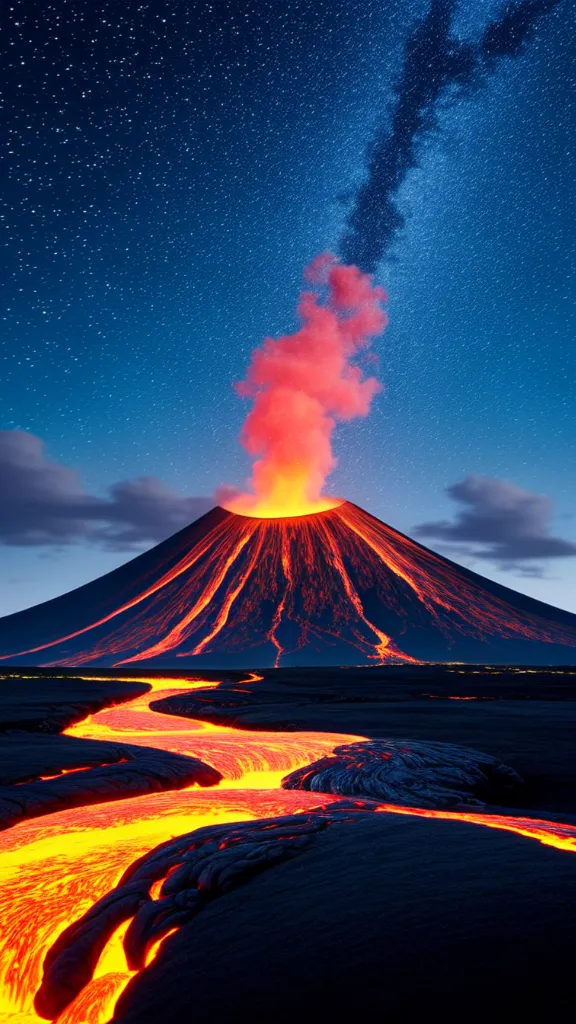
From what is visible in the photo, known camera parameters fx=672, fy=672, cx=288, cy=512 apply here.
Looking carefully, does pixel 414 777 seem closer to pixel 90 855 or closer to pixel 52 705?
pixel 90 855

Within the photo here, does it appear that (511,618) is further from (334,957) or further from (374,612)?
(334,957)

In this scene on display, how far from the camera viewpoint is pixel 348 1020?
3021mm

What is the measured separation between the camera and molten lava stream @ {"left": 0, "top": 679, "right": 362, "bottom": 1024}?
4375 millimetres

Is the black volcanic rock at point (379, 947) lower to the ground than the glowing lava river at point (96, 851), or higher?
higher

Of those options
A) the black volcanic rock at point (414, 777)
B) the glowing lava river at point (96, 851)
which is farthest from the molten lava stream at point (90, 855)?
the black volcanic rock at point (414, 777)

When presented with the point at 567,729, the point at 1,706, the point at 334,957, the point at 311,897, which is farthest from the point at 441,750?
the point at 1,706

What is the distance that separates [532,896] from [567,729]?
12.3 m

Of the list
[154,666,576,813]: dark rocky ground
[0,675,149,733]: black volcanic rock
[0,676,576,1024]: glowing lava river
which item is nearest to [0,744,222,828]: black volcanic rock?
[0,676,576,1024]: glowing lava river

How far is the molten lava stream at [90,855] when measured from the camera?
14.4ft

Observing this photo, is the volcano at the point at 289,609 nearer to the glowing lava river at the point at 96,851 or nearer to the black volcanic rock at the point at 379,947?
the glowing lava river at the point at 96,851

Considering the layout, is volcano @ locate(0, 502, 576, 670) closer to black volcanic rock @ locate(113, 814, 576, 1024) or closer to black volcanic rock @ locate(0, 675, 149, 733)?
black volcanic rock @ locate(0, 675, 149, 733)

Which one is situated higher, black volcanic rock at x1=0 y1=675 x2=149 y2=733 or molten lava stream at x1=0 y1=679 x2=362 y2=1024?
black volcanic rock at x1=0 y1=675 x2=149 y2=733

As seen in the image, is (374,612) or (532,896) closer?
(532,896)

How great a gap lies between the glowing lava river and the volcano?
92.5 meters
